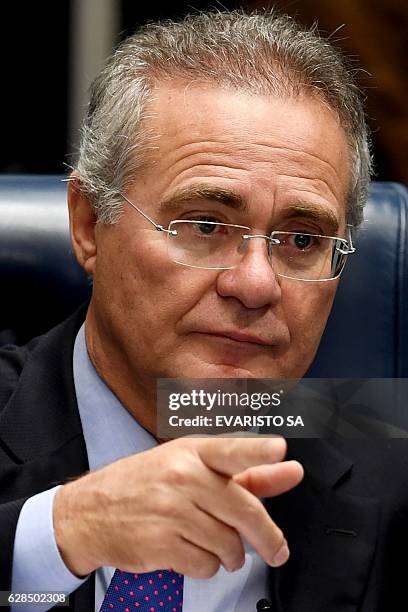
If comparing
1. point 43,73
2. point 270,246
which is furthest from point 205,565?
point 43,73

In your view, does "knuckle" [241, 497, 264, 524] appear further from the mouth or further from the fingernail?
the mouth

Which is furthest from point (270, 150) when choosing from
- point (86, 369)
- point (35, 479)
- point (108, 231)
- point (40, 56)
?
point (40, 56)

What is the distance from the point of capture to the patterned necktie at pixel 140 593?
4.44ft

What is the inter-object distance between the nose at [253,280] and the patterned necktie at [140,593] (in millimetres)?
375

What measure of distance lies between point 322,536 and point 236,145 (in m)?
0.56

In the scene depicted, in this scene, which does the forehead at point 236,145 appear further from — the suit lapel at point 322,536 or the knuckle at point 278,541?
the knuckle at point 278,541

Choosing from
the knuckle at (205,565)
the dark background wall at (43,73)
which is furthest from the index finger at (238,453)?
the dark background wall at (43,73)

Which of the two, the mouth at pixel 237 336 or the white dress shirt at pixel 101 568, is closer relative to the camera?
the white dress shirt at pixel 101 568

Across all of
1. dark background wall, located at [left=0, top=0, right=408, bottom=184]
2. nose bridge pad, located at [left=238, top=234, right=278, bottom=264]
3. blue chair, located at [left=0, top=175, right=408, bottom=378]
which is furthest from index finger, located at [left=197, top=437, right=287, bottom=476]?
dark background wall, located at [left=0, top=0, right=408, bottom=184]

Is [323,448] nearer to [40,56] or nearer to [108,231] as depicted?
[108,231]

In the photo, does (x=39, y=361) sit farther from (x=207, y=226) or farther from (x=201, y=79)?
(x=201, y=79)

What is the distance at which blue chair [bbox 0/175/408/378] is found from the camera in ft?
5.78

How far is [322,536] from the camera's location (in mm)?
1502

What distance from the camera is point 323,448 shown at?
5.21 feet
